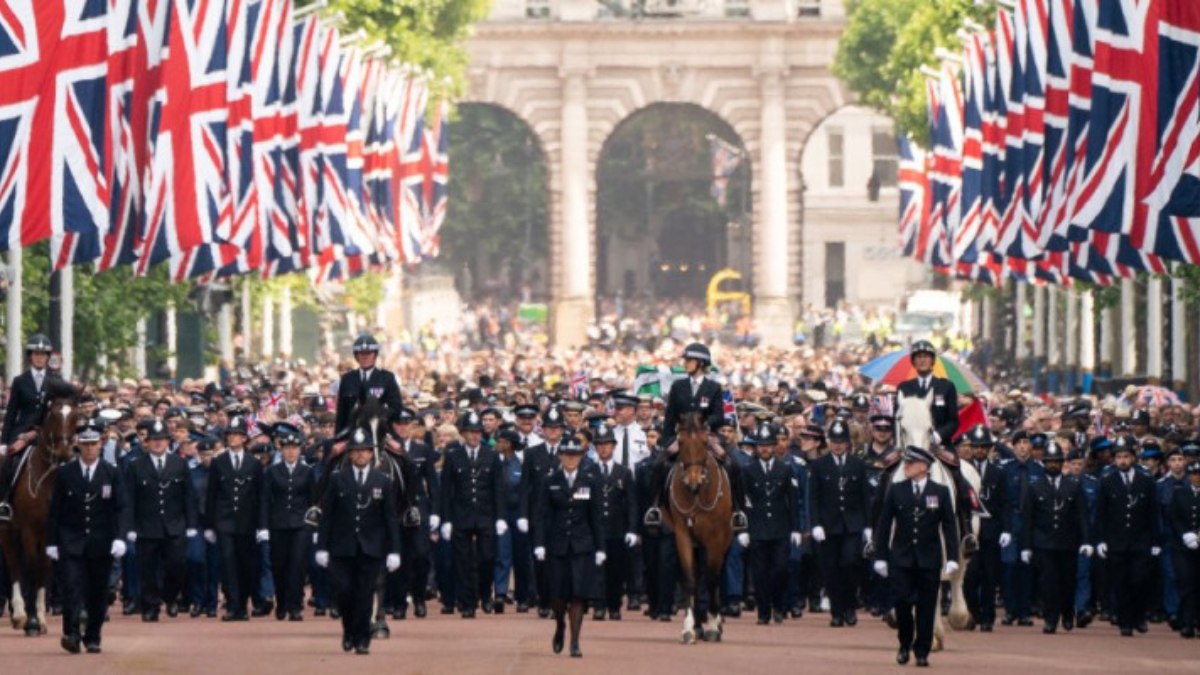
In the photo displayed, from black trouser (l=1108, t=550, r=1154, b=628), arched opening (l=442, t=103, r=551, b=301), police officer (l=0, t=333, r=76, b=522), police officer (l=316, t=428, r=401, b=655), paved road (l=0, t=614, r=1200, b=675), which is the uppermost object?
arched opening (l=442, t=103, r=551, b=301)

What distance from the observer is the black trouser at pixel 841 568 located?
113 ft

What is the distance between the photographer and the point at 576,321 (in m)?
117

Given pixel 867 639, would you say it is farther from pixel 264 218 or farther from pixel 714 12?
pixel 714 12

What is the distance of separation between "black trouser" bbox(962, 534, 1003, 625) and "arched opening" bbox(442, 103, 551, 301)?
318 ft

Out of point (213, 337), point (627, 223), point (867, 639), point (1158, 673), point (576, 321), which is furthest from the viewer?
point (627, 223)

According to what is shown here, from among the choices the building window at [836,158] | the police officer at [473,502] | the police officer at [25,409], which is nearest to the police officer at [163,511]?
the police officer at [473,502]

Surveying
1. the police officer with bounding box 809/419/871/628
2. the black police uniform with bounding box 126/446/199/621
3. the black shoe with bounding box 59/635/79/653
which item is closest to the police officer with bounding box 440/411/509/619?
the black police uniform with bounding box 126/446/199/621

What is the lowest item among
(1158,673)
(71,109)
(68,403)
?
(1158,673)

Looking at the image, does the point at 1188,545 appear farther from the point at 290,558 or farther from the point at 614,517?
the point at 290,558

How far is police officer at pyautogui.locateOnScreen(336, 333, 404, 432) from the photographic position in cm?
3092

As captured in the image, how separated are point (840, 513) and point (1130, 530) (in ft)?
9.29

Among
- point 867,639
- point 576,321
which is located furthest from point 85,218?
point 576,321

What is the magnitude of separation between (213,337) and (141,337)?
9.72 meters

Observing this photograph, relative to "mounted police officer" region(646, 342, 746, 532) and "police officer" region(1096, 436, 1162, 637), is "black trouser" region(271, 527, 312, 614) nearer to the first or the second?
"mounted police officer" region(646, 342, 746, 532)
